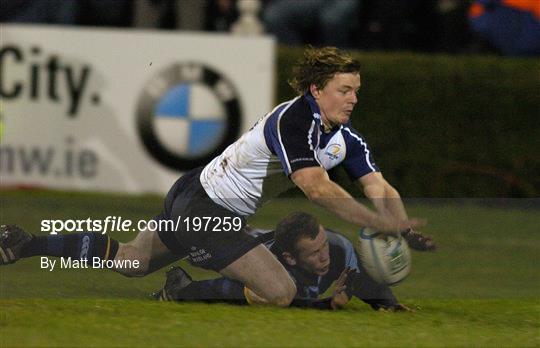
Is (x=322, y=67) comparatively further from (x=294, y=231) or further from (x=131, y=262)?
(x=131, y=262)

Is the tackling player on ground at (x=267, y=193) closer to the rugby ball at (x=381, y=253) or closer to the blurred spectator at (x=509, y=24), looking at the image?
the rugby ball at (x=381, y=253)

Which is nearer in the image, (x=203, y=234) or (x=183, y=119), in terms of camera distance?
(x=203, y=234)

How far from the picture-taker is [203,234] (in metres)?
8.32

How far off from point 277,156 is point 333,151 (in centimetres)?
32

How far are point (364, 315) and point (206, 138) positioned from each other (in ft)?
19.2

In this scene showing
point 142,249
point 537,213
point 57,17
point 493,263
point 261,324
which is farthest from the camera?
point 57,17

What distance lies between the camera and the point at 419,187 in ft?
47.4

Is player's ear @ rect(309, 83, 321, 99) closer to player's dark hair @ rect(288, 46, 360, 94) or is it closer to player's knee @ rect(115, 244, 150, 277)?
player's dark hair @ rect(288, 46, 360, 94)

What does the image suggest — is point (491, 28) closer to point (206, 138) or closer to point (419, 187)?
point (419, 187)

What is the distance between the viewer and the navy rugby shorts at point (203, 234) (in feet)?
27.1

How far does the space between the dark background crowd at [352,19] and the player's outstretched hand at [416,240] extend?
6971 mm

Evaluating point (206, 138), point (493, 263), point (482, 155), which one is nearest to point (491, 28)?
point (482, 155)

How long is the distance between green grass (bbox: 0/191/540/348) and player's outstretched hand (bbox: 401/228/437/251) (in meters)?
0.34

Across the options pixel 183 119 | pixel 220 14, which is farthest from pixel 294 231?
pixel 220 14
